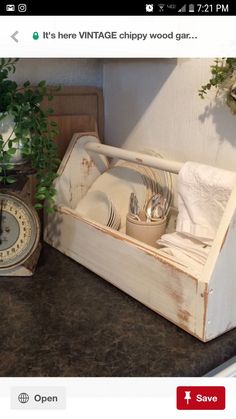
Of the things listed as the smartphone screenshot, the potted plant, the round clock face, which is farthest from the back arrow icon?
the round clock face

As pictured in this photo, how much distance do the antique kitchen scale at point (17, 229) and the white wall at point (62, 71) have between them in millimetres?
280

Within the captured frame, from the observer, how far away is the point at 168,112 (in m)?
0.80

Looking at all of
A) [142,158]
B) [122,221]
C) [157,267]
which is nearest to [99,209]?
[122,221]

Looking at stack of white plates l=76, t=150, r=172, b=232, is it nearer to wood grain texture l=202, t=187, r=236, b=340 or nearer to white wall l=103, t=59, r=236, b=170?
white wall l=103, t=59, r=236, b=170

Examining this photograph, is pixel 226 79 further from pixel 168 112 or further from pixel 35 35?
pixel 35 35

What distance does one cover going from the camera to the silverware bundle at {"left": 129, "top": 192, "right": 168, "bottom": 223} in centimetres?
72

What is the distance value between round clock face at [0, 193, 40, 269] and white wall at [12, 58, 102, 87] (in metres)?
0.32

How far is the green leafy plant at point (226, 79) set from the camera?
617 millimetres

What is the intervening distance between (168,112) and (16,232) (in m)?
0.37

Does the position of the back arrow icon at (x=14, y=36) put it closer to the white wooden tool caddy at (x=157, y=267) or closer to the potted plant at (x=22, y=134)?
the potted plant at (x=22, y=134)

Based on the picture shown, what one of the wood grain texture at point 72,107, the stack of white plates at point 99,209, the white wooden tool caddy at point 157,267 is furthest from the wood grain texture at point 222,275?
the wood grain texture at point 72,107
